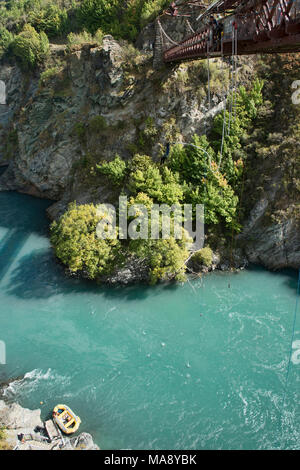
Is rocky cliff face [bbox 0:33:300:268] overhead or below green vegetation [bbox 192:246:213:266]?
overhead

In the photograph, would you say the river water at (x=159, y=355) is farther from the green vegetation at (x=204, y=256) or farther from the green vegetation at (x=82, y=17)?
the green vegetation at (x=82, y=17)

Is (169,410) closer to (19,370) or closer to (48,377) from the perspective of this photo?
(48,377)

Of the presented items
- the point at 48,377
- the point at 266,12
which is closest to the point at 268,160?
the point at 266,12

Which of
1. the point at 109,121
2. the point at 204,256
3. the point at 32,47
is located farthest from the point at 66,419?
the point at 32,47

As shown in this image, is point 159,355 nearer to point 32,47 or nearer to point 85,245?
point 85,245

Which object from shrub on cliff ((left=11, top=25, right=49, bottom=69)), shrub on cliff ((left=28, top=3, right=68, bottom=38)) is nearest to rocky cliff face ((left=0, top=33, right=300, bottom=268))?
shrub on cliff ((left=11, top=25, right=49, bottom=69))

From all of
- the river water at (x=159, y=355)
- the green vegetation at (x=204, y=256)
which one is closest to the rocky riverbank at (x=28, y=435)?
the river water at (x=159, y=355)

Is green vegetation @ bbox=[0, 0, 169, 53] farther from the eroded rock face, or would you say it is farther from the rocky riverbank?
the rocky riverbank
